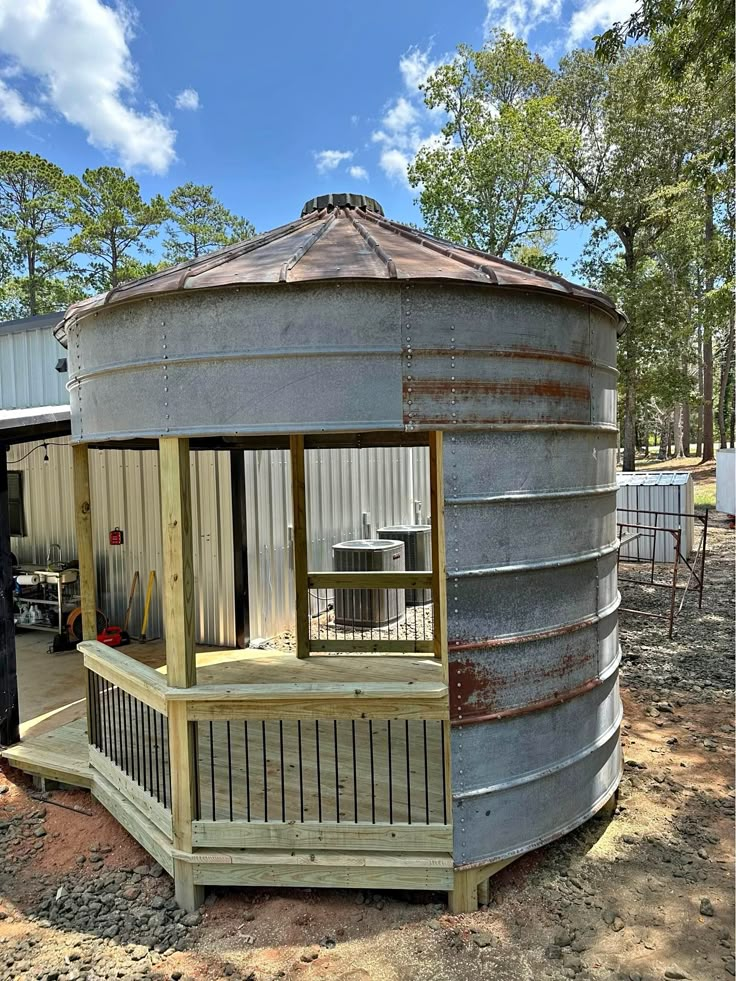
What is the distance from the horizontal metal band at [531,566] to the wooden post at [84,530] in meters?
2.83

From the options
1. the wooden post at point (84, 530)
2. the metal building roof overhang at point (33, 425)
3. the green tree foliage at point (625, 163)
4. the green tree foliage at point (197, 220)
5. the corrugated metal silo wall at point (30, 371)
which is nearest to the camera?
the wooden post at point (84, 530)

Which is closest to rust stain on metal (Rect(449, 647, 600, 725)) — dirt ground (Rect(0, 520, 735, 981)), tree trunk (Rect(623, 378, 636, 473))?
dirt ground (Rect(0, 520, 735, 981))

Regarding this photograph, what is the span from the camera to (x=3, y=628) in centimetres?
586

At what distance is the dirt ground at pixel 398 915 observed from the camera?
338 cm

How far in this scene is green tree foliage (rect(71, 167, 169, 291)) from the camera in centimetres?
2992

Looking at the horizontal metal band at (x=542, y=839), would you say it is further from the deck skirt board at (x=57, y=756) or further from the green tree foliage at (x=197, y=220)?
the green tree foliage at (x=197, y=220)

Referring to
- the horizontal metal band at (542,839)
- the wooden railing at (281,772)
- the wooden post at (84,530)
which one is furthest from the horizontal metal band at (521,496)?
the wooden post at (84,530)

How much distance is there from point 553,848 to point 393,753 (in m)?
1.26

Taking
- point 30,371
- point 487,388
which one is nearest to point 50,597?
point 30,371

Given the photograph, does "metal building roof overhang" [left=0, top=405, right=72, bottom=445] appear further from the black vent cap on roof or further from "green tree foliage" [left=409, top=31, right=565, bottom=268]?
"green tree foliage" [left=409, top=31, right=565, bottom=268]

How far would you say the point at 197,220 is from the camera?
35844 mm

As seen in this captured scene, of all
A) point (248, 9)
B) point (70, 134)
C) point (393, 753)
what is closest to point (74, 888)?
point (393, 753)

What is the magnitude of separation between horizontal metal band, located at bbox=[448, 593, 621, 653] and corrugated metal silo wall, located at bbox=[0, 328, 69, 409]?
30.5ft

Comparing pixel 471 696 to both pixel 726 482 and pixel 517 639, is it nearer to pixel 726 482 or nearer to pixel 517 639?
pixel 517 639
